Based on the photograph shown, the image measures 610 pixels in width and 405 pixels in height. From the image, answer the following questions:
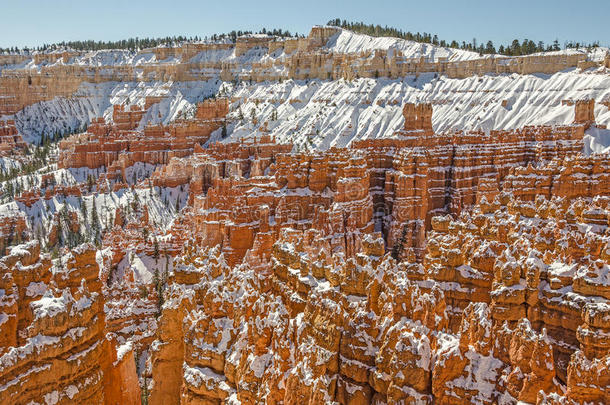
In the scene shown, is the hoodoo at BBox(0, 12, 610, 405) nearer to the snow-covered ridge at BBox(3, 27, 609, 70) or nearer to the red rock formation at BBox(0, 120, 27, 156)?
the red rock formation at BBox(0, 120, 27, 156)

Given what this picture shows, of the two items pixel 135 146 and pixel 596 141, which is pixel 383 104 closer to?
pixel 135 146

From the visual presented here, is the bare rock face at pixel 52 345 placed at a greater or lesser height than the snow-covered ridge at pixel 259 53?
lesser

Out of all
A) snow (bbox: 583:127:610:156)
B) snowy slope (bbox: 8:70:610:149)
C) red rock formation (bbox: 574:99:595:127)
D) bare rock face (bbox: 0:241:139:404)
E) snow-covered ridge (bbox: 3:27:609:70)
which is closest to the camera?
bare rock face (bbox: 0:241:139:404)

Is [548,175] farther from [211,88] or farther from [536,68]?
[211,88]

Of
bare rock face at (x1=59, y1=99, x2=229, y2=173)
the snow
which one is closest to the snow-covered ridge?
the snow

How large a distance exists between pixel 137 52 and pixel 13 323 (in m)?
120

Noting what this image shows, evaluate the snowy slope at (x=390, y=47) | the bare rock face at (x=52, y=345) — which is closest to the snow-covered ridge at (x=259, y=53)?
the snowy slope at (x=390, y=47)

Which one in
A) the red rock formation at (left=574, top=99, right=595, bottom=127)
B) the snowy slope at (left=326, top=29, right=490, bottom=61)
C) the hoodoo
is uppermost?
the snowy slope at (left=326, top=29, right=490, bottom=61)

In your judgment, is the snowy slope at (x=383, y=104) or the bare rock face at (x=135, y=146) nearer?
the snowy slope at (x=383, y=104)

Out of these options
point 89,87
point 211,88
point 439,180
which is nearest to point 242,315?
point 439,180

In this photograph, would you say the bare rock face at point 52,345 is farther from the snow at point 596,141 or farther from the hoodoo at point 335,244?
the snow at point 596,141

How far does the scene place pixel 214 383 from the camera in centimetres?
777

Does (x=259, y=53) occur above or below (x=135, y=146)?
above

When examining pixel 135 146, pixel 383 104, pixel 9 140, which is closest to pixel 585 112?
pixel 383 104
